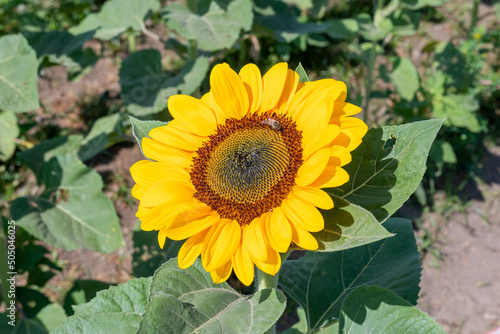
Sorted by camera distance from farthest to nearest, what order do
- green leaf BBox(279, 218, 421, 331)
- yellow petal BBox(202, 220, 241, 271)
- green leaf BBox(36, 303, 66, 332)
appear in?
green leaf BBox(36, 303, 66, 332) < green leaf BBox(279, 218, 421, 331) < yellow petal BBox(202, 220, 241, 271)

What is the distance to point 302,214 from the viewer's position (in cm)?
112

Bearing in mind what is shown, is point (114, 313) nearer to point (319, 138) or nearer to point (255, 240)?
point (255, 240)

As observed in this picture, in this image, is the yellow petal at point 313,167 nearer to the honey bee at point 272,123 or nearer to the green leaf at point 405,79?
the honey bee at point 272,123

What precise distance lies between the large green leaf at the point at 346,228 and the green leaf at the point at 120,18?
2.42 metres

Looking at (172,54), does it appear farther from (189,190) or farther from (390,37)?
(189,190)

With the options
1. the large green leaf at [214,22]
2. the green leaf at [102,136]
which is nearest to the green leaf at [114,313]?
the large green leaf at [214,22]

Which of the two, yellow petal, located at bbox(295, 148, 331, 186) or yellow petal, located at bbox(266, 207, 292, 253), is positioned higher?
yellow petal, located at bbox(295, 148, 331, 186)

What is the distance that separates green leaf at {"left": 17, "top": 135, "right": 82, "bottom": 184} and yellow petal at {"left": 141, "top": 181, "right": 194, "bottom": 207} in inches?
72.9

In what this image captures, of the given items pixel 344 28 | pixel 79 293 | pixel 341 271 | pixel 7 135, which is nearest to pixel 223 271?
pixel 341 271

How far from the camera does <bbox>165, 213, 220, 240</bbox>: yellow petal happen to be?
117cm

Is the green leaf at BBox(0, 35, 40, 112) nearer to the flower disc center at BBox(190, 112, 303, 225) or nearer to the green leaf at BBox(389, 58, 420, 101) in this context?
the flower disc center at BBox(190, 112, 303, 225)

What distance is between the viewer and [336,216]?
1.18 m

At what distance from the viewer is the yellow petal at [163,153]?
4.25 ft

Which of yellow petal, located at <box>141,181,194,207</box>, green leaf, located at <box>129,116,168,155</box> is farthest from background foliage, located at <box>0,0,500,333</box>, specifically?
yellow petal, located at <box>141,181,194,207</box>
